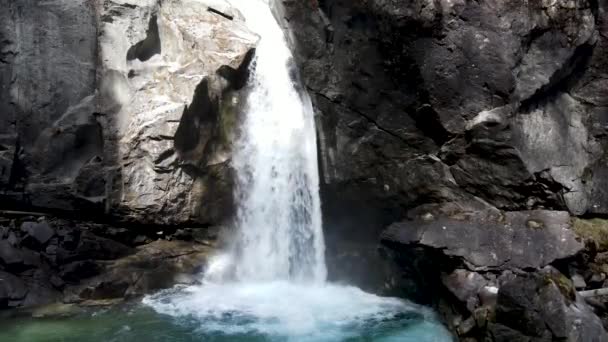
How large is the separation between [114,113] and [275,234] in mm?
4989

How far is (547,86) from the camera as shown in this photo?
12016mm

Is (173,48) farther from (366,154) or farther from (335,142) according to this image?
(366,154)

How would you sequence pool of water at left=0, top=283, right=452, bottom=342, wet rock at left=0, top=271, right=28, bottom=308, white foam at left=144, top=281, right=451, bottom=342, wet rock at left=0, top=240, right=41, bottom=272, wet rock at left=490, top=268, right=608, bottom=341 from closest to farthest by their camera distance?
wet rock at left=490, top=268, right=608, bottom=341 < pool of water at left=0, top=283, right=452, bottom=342 < white foam at left=144, top=281, right=451, bottom=342 < wet rock at left=0, top=271, right=28, bottom=308 < wet rock at left=0, top=240, right=41, bottom=272

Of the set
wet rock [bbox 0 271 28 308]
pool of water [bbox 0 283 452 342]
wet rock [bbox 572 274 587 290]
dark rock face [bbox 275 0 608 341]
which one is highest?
dark rock face [bbox 275 0 608 341]

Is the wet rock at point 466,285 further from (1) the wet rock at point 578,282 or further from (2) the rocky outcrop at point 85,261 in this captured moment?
(2) the rocky outcrop at point 85,261

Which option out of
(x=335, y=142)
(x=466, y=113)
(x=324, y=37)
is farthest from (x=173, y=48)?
(x=466, y=113)

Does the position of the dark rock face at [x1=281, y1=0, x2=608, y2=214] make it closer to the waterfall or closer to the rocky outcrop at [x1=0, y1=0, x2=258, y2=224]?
the waterfall

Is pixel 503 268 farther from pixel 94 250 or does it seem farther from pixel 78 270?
pixel 78 270

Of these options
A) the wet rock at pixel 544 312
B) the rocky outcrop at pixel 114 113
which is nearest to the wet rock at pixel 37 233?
the rocky outcrop at pixel 114 113

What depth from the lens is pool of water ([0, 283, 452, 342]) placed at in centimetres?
1012

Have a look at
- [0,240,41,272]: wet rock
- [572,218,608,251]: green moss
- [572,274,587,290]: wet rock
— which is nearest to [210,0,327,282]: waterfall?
[0,240,41,272]: wet rock

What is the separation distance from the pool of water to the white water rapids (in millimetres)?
45

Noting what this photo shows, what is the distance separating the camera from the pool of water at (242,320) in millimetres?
10125

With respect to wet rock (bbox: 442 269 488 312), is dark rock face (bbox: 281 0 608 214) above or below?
above
